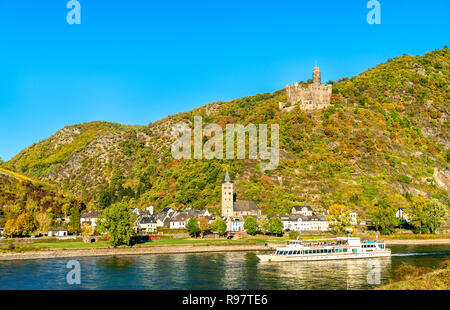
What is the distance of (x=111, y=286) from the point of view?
5128 centimetres

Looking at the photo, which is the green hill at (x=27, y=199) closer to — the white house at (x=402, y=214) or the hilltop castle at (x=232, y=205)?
the hilltop castle at (x=232, y=205)

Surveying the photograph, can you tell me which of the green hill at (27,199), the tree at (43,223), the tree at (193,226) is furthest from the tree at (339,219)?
the green hill at (27,199)

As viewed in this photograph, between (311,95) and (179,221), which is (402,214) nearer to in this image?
(179,221)

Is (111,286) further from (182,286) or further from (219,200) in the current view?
(219,200)

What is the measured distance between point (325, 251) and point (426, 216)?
46.1 metres

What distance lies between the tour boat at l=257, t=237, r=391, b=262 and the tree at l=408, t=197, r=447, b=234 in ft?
112

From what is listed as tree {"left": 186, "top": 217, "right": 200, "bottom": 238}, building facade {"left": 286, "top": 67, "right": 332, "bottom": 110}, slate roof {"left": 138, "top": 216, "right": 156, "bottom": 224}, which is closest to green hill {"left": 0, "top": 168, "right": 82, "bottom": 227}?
slate roof {"left": 138, "top": 216, "right": 156, "bottom": 224}

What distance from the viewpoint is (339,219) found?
108 metres

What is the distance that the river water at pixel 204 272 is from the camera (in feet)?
170

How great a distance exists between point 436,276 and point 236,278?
2354 cm

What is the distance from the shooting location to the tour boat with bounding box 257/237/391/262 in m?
75.5

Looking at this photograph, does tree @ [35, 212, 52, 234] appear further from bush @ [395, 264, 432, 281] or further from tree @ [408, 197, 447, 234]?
tree @ [408, 197, 447, 234]

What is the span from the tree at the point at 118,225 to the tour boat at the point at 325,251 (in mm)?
28126

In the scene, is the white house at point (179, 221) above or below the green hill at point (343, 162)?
below
